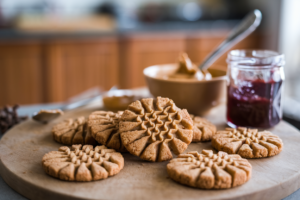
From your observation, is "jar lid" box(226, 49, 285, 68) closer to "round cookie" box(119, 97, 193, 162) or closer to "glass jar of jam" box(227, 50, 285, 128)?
"glass jar of jam" box(227, 50, 285, 128)

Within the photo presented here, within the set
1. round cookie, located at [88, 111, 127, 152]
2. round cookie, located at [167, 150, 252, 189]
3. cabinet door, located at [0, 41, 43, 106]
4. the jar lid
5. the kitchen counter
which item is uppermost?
the jar lid

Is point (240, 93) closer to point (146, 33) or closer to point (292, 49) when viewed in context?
point (146, 33)

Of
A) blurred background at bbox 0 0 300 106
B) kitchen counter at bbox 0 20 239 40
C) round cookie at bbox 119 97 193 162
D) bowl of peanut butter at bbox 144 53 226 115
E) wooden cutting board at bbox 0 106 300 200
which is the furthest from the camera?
blurred background at bbox 0 0 300 106

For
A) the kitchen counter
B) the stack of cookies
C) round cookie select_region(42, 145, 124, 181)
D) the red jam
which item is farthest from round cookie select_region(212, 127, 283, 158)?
the kitchen counter

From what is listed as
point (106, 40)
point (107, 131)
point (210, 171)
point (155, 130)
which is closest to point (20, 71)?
point (106, 40)

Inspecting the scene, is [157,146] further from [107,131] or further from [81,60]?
[81,60]

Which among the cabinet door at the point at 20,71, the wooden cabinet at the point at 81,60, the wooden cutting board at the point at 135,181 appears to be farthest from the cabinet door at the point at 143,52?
the wooden cutting board at the point at 135,181

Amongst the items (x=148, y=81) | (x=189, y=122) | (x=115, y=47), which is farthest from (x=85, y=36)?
(x=189, y=122)

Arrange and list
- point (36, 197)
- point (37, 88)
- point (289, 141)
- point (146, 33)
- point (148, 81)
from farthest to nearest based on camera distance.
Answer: point (146, 33), point (37, 88), point (148, 81), point (289, 141), point (36, 197)
